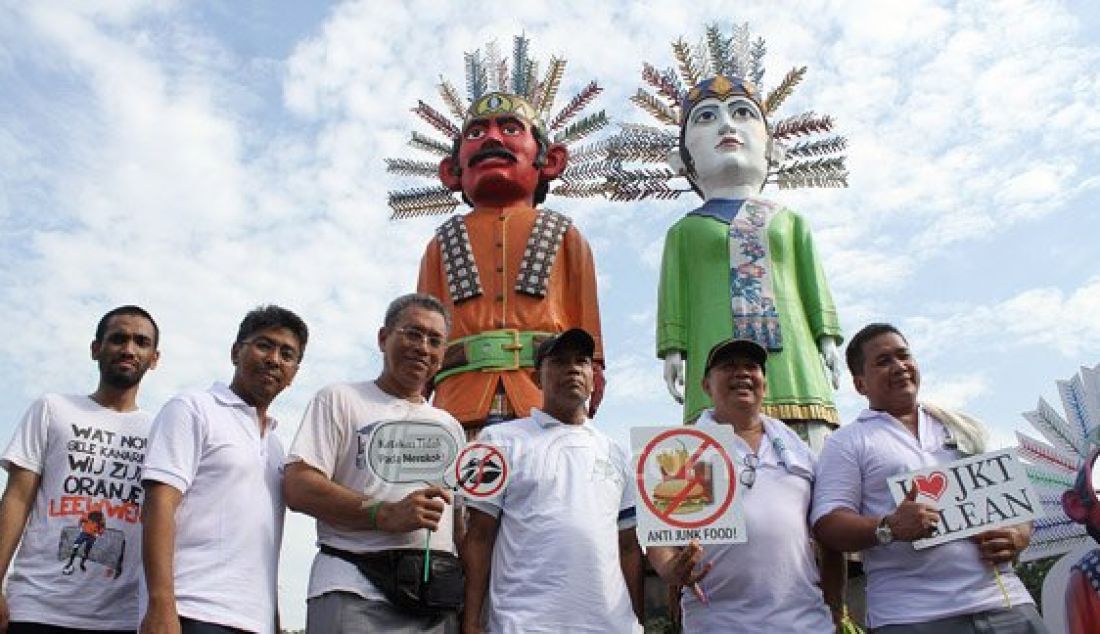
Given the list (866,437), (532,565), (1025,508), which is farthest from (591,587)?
(1025,508)

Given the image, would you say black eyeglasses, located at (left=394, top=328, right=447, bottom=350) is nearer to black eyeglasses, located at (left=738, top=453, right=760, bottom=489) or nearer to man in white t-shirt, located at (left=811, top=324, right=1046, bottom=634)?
black eyeglasses, located at (left=738, top=453, right=760, bottom=489)

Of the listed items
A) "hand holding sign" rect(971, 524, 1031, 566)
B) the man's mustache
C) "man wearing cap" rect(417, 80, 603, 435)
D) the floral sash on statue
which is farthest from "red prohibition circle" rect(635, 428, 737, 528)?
the man's mustache

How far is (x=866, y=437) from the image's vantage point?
3074 millimetres

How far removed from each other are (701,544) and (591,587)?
13.1 inches

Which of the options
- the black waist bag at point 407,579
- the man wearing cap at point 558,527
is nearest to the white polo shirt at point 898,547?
the man wearing cap at point 558,527

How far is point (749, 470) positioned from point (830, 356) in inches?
110

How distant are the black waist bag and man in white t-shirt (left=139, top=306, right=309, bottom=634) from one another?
217 mm

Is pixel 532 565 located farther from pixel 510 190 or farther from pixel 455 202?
pixel 455 202

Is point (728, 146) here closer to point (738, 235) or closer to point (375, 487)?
point (738, 235)

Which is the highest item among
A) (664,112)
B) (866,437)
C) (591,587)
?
(664,112)

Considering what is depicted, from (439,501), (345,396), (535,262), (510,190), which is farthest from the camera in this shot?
(510,190)

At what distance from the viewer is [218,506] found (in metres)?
2.67

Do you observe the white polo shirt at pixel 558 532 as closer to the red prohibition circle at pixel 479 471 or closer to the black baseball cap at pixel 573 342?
the red prohibition circle at pixel 479 471

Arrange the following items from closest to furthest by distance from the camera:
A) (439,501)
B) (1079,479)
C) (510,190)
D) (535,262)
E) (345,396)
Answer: (439,501), (345,396), (1079,479), (535,262), (510,190)
